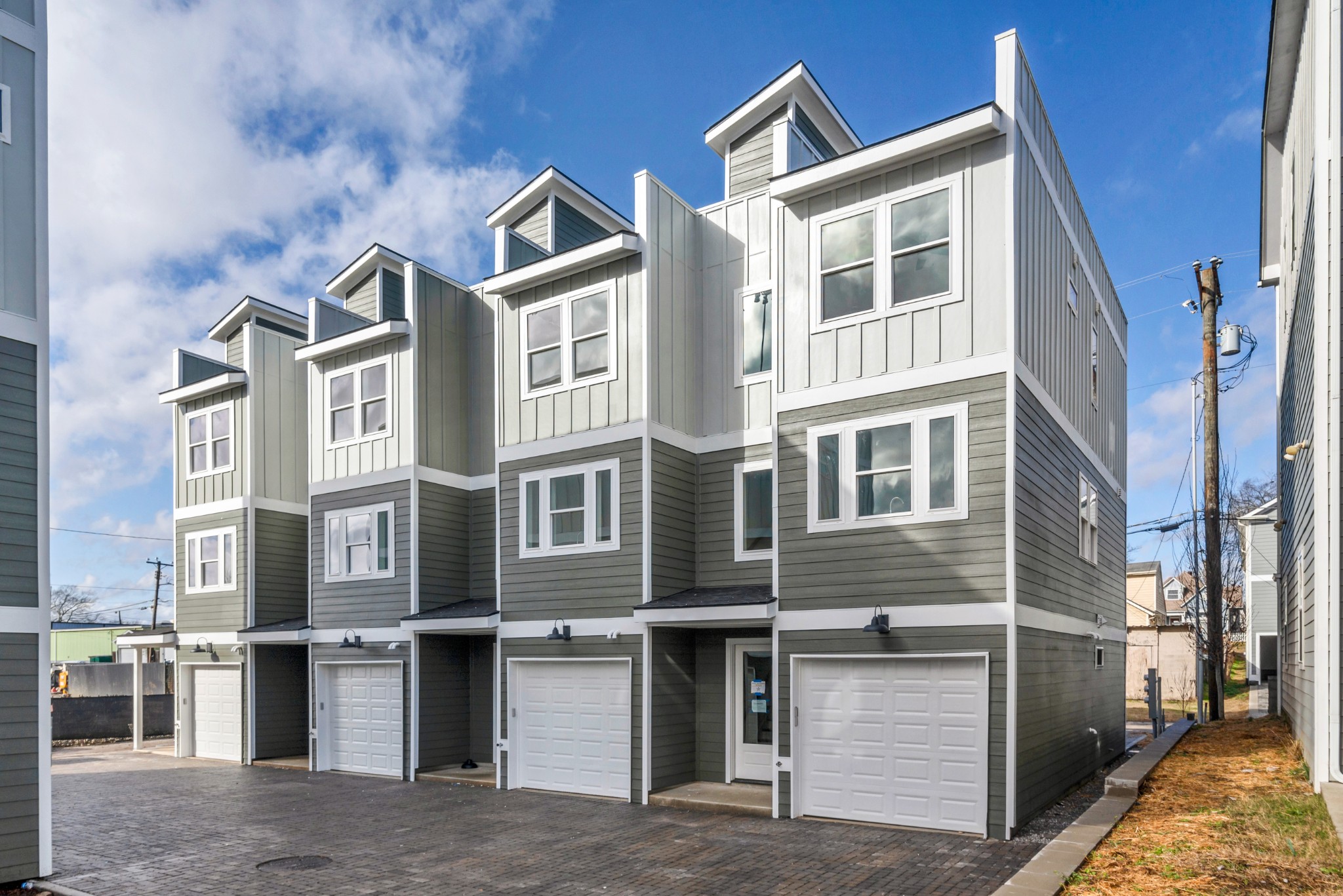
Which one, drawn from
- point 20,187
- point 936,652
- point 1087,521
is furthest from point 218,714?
point 1087,521

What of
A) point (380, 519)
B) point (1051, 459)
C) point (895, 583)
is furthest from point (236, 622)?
point (1051, 459)

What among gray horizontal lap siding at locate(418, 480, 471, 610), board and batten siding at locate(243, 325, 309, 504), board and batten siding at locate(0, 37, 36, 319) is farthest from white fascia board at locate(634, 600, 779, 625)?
board and batten siding at locate(243, 325, 309, 504)

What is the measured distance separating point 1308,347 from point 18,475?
Result: 1385 centimetres

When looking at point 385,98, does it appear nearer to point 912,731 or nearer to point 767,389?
point 767,389

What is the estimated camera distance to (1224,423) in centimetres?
2453

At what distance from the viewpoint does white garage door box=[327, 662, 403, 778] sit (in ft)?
52.5

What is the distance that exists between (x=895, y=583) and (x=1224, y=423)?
736 inches

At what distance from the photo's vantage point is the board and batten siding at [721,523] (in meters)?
13.2

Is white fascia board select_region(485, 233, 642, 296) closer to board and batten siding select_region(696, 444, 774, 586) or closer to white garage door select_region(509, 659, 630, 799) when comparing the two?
board and batten siding select_region(696, 444, 774, 586)

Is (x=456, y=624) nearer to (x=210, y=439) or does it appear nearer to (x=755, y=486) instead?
(x=755, y=486)

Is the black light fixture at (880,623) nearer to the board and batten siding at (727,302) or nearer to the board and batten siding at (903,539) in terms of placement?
the board and batten siding at (903,539)

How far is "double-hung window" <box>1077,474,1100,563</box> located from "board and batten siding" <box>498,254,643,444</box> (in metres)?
6.73

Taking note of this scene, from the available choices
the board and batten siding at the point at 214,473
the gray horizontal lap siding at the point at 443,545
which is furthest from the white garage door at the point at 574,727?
the board and batten siding at the point at 214,473

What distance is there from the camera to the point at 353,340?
55.1 feet
